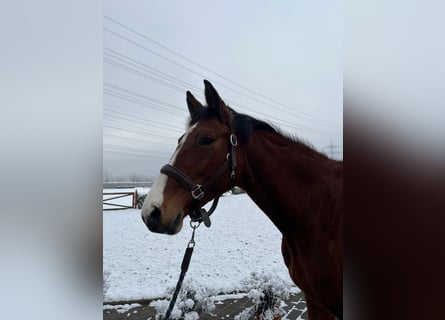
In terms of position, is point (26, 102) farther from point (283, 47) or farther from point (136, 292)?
point (283, 47)

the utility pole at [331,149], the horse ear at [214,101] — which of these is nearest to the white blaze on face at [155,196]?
the horse ear at [214,101]

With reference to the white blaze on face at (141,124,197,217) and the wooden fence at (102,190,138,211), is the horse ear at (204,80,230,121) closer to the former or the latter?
the white blaze on face at (141,124,197,217)

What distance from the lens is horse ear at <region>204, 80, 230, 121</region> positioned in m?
0.96

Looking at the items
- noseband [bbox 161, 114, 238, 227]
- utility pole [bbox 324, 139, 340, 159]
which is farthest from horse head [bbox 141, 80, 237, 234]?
utility pole [bbox 324, 139, 340, 159]

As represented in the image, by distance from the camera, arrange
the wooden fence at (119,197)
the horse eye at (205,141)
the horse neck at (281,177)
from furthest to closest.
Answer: the horse neck at (281,177) < the horse eye at (205,141) < the wooden fence at (119,197)

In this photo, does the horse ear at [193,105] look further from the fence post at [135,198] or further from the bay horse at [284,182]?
the fence post at [135,198]

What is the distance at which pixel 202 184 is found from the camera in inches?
35.3

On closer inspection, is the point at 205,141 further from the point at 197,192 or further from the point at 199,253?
the point at 199,253

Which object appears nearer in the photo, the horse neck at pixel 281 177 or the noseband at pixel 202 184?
the noseband at pixel 202 184

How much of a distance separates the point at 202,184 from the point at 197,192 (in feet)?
0.10

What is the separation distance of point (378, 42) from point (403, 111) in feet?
0.39

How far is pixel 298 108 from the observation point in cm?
110

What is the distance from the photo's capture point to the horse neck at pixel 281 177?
3.38 feet

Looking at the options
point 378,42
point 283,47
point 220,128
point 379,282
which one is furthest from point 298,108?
point 379,282
